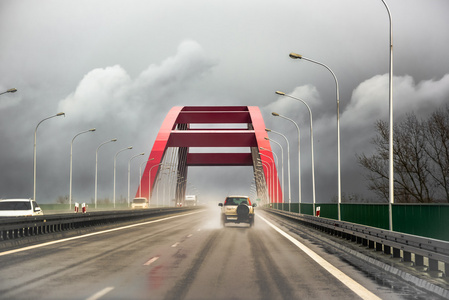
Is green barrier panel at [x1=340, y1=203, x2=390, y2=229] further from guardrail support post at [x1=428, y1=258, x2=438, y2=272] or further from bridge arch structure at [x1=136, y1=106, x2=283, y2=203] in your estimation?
bridge arch structure at [x1=136, y1=106, x2=283, y2=203]

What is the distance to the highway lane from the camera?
9227 millimetres

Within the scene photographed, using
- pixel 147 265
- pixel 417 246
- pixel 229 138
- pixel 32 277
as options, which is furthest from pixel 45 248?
pixel 229 138

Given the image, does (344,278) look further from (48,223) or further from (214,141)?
(214,141)

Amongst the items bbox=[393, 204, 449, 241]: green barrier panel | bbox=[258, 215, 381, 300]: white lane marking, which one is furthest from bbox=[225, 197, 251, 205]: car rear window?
bbox=[393, 204, 449, 241]: green barrier panel

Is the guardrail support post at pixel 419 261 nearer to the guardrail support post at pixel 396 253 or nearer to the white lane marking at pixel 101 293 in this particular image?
the guardrail support post at pixel 396 253

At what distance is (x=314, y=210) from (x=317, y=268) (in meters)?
22.2

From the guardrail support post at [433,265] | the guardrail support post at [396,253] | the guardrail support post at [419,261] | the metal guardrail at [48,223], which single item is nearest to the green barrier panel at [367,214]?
the guardrail support post at [396,253]

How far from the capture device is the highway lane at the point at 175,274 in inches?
363

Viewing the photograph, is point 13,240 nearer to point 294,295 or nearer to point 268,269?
point 268,269

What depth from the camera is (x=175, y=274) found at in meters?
11.6

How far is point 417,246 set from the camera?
1130 centimetres

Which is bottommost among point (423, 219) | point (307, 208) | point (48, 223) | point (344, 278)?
point (344, 278)

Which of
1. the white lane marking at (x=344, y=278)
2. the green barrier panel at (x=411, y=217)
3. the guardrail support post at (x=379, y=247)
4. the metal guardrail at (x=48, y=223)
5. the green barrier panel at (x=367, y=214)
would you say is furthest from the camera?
the metal guardrail at (x=48, y=223)

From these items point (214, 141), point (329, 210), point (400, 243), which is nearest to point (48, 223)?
point (329, 210)
